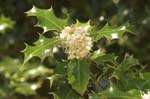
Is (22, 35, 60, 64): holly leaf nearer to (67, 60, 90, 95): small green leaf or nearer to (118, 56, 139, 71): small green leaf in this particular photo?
(67, 60, 90, 95): small green leaf

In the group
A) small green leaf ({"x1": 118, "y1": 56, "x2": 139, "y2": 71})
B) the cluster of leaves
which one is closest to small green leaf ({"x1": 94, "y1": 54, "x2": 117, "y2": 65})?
the cluster of leaves

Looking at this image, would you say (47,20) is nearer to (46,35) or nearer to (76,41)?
(76,41)

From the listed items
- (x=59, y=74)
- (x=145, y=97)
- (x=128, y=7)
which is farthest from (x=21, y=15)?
(x=145, y=97)

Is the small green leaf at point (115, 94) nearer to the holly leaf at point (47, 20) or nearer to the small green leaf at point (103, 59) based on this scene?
the small green leaf at point (103, 59)

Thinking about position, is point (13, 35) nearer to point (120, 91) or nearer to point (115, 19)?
point (115, 19)

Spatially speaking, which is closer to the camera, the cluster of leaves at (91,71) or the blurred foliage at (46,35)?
the cluster of leaves at (91,71)

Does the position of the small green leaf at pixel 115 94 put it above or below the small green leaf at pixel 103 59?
below

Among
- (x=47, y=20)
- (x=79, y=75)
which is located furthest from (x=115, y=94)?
(x=47, y=20)

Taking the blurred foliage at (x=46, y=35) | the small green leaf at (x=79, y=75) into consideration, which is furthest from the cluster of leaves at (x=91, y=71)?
the blurred foliage at (x=46, y=35)
